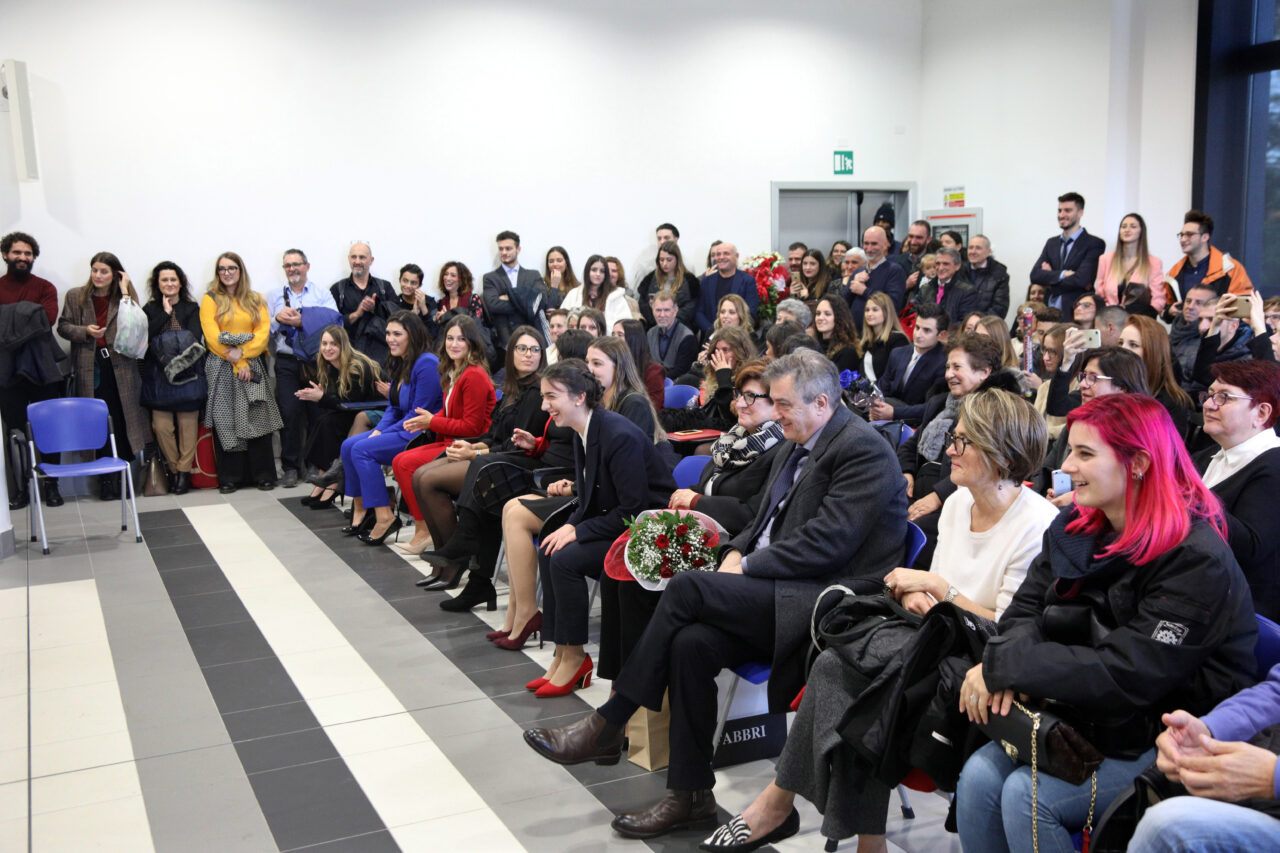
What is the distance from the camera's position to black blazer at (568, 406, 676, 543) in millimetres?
4098

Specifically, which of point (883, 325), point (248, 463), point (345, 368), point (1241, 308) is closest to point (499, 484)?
point (883, 325)

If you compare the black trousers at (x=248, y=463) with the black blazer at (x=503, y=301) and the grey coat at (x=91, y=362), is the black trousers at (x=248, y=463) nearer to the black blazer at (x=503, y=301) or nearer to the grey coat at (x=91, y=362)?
the grey coat at (x=91, y=362)

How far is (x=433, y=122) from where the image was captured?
9883mm

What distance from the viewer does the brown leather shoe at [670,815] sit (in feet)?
9.89

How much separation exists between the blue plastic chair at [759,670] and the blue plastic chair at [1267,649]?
1.04 meters

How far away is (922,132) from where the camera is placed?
1186 cm

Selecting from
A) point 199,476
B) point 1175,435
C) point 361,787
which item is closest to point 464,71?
point 199,476

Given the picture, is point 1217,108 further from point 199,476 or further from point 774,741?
point 199,476

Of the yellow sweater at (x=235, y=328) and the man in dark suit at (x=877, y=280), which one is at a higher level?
the man in dark suit at (x=877, y=280)

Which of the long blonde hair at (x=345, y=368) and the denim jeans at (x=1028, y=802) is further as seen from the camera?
the long blonde hair at (x=345, y=368)

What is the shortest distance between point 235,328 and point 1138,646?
7917mm

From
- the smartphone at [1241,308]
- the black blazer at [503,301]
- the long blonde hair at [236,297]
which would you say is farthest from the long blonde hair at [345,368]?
the smartphone at [1241,308]

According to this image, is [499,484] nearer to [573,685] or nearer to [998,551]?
[573,685]

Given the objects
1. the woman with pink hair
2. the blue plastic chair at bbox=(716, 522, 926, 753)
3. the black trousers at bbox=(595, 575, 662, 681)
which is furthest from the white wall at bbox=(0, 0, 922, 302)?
the woman with pink hair
